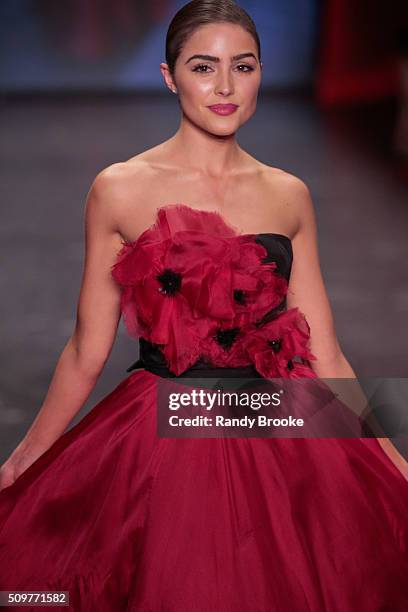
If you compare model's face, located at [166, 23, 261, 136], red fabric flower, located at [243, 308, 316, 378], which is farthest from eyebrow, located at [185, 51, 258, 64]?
red fabric flower, located at [243, 308, 316, 378]

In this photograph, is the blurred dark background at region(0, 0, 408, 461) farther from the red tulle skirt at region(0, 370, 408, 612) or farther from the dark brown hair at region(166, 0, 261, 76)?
the dark brown hair at region(166, 0, 261, 76)

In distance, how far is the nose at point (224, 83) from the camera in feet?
7.00

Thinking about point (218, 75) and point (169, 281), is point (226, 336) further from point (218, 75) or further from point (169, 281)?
point (218, 75)

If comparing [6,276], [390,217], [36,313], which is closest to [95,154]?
[390,217]

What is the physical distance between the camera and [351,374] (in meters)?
2.45

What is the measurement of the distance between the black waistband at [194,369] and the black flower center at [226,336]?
56 millimetres

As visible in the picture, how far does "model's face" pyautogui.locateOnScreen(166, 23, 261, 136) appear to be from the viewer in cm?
213

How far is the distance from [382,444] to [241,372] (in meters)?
0.37

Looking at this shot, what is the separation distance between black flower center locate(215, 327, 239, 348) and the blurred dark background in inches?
55.1

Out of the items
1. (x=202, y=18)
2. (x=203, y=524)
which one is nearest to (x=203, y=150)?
(x=202, y=18)

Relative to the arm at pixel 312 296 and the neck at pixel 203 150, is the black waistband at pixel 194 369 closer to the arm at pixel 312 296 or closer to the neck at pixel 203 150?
the arm at pixel 312 296

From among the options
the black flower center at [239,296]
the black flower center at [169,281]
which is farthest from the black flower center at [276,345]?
the black flower center at [169,281]

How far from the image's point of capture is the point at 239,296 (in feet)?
7.18

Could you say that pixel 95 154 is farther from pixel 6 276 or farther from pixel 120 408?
pixel 120 408
